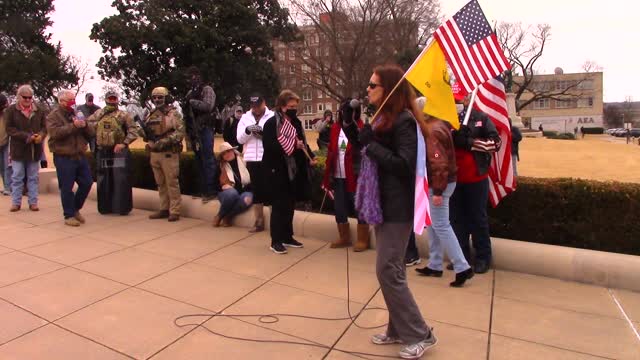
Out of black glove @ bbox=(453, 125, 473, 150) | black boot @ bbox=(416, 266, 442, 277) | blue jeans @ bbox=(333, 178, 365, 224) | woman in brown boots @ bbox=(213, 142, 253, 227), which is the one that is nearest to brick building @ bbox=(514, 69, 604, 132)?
woman in brown boots @ bbox=(213, 142, 253, 227)

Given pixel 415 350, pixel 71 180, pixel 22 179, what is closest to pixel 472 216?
pixel 415 350

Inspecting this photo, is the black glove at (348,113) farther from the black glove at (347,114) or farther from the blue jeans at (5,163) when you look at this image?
the blue jeans at (5,163)

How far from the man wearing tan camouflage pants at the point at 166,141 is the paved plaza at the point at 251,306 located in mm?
1290

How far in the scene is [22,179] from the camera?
24.3ft

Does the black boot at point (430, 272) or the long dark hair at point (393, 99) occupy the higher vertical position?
the long dark hair at point (393, 99)

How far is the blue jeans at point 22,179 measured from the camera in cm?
732

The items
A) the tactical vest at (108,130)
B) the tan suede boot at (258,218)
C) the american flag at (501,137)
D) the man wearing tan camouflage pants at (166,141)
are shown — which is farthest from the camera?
the tactical vest at (108,130)

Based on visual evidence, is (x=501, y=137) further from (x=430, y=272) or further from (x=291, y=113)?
(x=291, y=113)

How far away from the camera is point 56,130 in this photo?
20.8 feet

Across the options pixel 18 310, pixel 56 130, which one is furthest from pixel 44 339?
pixel 56 130

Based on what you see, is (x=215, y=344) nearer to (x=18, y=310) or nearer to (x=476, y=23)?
(x=18, y=310)

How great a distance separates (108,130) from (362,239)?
415cm

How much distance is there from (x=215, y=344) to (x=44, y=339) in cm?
116

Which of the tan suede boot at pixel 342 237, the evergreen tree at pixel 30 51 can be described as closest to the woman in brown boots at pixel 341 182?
the tan suede boot at pixel 342 237
